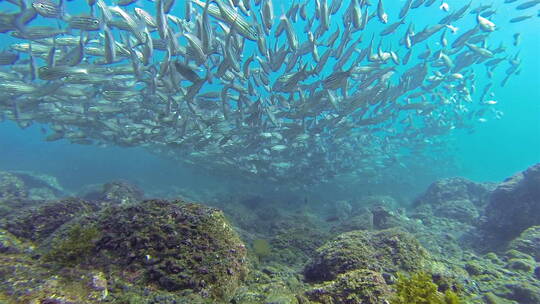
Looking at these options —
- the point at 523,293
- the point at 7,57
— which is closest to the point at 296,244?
the point at 523,293

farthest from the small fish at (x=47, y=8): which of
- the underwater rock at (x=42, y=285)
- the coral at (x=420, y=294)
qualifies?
the coral at (x=420, y=294)

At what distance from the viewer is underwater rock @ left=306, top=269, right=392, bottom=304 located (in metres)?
3.05

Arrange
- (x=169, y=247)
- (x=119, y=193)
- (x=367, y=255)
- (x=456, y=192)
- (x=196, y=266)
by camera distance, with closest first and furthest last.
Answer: (x=196, y=266) → (x=169, y=247) → (x=367, y=255) → (x=119, y=193) → (x=456, y=192)

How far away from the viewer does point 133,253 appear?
2.96m

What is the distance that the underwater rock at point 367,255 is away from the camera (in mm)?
4211

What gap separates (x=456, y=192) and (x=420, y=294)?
15.3m

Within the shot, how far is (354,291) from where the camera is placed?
10.2ft

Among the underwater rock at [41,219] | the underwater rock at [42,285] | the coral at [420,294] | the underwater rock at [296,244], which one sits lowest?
the underwater rock at [296,244]

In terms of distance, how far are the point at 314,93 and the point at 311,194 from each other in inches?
800

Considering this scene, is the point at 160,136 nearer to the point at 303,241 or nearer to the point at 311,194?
the point at 303,241

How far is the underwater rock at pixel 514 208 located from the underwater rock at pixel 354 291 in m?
8.63

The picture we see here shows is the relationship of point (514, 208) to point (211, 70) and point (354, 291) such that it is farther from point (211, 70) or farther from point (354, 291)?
point (211, 70)

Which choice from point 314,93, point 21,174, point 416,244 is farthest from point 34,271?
point 21,174

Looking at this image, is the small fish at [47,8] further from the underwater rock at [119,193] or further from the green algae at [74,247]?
the green algae at [74,247]
